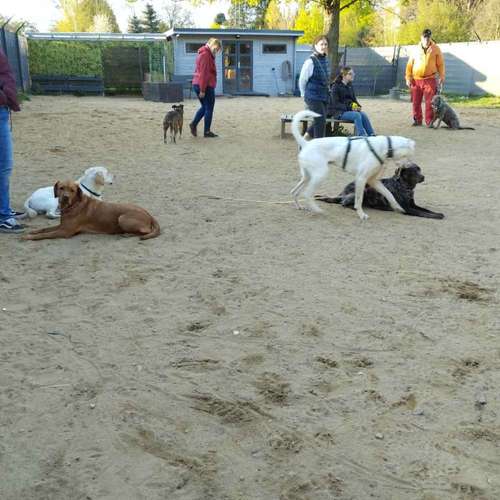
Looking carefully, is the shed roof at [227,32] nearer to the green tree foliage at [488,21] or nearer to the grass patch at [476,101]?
the grass patch at [476,101]

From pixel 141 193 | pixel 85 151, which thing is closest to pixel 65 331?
pixel 141 193

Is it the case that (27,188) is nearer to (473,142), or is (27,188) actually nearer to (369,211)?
(369,211)

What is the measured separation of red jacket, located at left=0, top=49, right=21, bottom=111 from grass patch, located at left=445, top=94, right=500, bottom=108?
1939cm

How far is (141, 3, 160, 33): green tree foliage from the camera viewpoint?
187 feet

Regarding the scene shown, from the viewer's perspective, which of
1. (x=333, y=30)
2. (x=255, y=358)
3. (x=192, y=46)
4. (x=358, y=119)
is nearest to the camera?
(x=255, y=358)

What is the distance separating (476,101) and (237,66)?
39.3 feet

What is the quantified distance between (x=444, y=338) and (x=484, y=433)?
3.27ft

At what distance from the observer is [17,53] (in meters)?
21.5

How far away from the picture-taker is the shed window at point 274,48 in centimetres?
2864

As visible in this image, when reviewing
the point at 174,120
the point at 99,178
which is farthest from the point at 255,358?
the point at 174,120

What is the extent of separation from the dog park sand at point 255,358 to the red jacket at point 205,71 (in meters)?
5.34

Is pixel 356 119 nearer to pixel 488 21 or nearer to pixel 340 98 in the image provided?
pixel 340 98

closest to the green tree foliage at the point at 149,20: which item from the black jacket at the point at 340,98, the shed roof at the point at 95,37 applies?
the shed roof at the point at 95,37

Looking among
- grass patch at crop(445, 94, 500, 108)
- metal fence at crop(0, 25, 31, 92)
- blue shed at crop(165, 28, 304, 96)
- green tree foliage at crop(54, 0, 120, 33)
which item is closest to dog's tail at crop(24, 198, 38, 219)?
metal fence at crop(0, 25, 31, 92)
